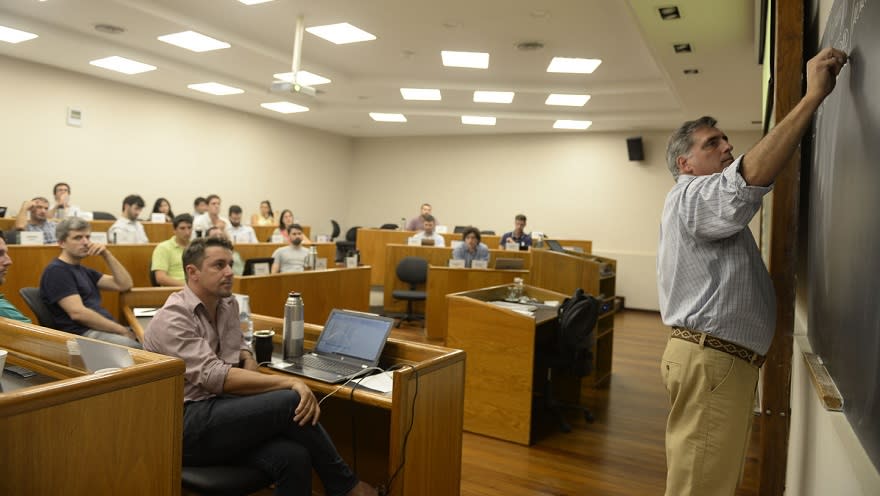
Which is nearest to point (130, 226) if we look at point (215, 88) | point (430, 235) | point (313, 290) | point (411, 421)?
point (313, 290)

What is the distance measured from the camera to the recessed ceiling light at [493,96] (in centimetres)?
848

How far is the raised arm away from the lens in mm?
1213

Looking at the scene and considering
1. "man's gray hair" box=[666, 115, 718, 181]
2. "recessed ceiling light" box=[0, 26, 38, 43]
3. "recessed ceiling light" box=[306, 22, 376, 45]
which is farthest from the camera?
"recessed ceiling light" box=[0, 26, 38, 43]

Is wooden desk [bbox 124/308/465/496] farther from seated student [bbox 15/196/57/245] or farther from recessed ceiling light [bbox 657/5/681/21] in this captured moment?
seated student [bbox 15/196/57/245]

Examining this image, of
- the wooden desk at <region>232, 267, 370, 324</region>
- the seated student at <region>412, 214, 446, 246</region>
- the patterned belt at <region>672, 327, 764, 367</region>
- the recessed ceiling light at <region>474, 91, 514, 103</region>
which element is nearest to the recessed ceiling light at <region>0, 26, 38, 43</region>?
the wooden desk at <region>232, 267, 370, 324</region>

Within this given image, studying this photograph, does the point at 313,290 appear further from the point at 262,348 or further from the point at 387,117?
the point at 387,117

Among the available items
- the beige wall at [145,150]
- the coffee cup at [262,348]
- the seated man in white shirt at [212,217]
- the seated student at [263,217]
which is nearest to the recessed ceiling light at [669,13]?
the coffee cup at [262,348]

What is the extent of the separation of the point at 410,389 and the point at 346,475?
1.47 ft

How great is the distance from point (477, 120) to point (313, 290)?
601 cm

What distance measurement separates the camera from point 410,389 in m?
2.08

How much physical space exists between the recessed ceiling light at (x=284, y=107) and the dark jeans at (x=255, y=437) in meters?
8.67

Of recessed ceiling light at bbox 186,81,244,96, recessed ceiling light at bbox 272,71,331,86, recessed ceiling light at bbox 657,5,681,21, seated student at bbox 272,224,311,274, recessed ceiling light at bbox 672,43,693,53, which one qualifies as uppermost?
recessed ceiling light at bbox 272,71,331,86

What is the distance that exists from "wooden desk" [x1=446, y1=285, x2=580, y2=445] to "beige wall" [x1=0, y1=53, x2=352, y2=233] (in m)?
7.25

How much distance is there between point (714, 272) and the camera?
1590mm
